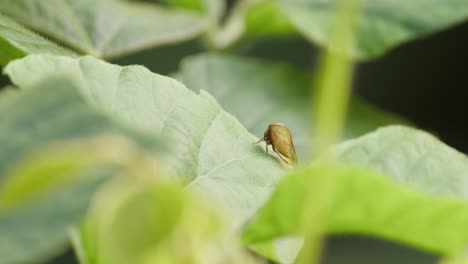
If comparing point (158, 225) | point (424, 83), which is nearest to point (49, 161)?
point (158, 225)

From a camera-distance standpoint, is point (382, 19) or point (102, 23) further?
point (382, 19)

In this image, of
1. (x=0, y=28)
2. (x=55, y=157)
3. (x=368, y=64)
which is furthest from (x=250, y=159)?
(x=368, y=64)

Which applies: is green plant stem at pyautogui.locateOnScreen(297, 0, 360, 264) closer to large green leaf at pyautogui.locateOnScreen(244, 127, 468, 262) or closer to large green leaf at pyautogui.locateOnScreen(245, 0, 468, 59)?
large green leaf at pyautogui.locateOnScreen(244, 127, 468, 262)

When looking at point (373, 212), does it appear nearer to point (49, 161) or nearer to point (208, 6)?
point (49, 161)

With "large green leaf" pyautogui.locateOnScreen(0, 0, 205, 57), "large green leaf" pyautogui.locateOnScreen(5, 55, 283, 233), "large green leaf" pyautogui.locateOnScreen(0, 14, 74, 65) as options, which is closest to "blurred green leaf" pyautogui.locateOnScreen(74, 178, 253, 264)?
"large green leaf" pyautogui.locateOnScreen(5, 55, 283, 233)

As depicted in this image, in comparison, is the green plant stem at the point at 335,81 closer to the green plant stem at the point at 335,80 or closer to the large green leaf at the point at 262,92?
the green plant stem at the point at 335,80

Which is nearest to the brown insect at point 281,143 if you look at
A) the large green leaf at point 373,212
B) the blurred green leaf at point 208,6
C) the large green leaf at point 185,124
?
the large green leaf at point 185,124

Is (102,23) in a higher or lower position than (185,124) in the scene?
higher
